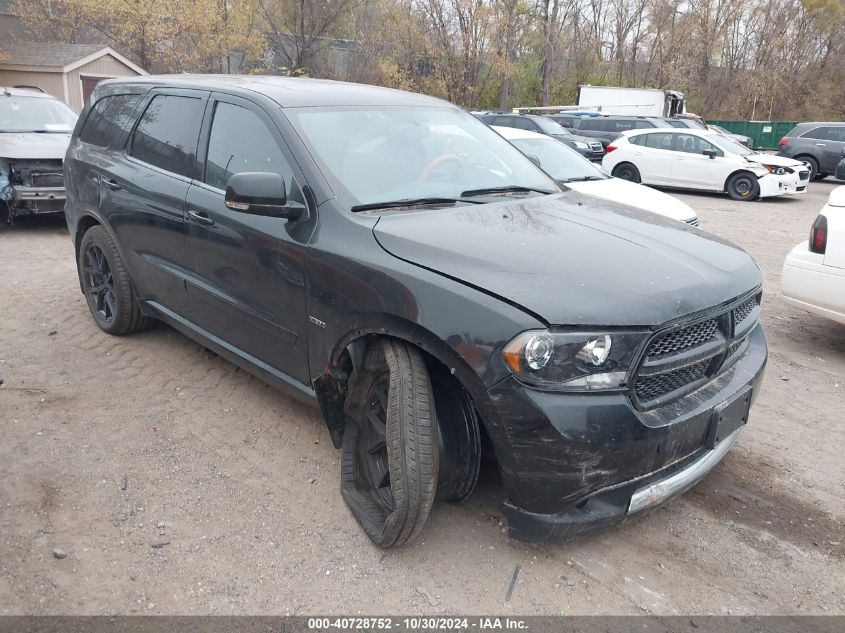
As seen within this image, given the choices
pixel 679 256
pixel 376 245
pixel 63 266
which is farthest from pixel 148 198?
pixel 63 266

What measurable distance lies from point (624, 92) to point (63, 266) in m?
28.3

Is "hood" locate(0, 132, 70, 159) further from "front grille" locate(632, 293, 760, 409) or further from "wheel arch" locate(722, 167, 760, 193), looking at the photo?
"wheel arch" locate(722, 167, 760, 193)

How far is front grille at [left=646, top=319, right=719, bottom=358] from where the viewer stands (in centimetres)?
255

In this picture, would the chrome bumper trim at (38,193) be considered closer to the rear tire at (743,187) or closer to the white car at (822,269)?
the white car at (822,269)

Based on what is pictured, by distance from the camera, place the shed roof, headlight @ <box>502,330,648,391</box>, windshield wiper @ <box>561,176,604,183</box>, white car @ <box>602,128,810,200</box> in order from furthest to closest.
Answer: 1. the shed roof
2. white car @ <box>602,128,810,200</box>
3. windshield wiper @ <box>561,176,604,183</box>
4. headlight @ <box>502,330,648,391</box>

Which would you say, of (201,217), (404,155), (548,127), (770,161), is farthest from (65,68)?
(404,155)

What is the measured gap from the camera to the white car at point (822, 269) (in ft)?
15.5

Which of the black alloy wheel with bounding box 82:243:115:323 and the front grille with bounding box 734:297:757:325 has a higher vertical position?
the front grille with bounding box 734:297:757:325

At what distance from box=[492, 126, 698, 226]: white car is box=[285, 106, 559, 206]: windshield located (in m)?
3.05

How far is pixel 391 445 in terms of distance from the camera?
2.67 m

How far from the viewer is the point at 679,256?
2945mm

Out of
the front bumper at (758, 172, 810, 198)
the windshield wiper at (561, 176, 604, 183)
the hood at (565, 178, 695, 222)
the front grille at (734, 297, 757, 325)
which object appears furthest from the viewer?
the front bumper at (758, 172, 810, 198)

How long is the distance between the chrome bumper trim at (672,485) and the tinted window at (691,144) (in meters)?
14.7

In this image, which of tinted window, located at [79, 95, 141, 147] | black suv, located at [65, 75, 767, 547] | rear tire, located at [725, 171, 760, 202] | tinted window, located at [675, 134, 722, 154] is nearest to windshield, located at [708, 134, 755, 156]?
tinted window, located at [675, 134, 722, 154]
